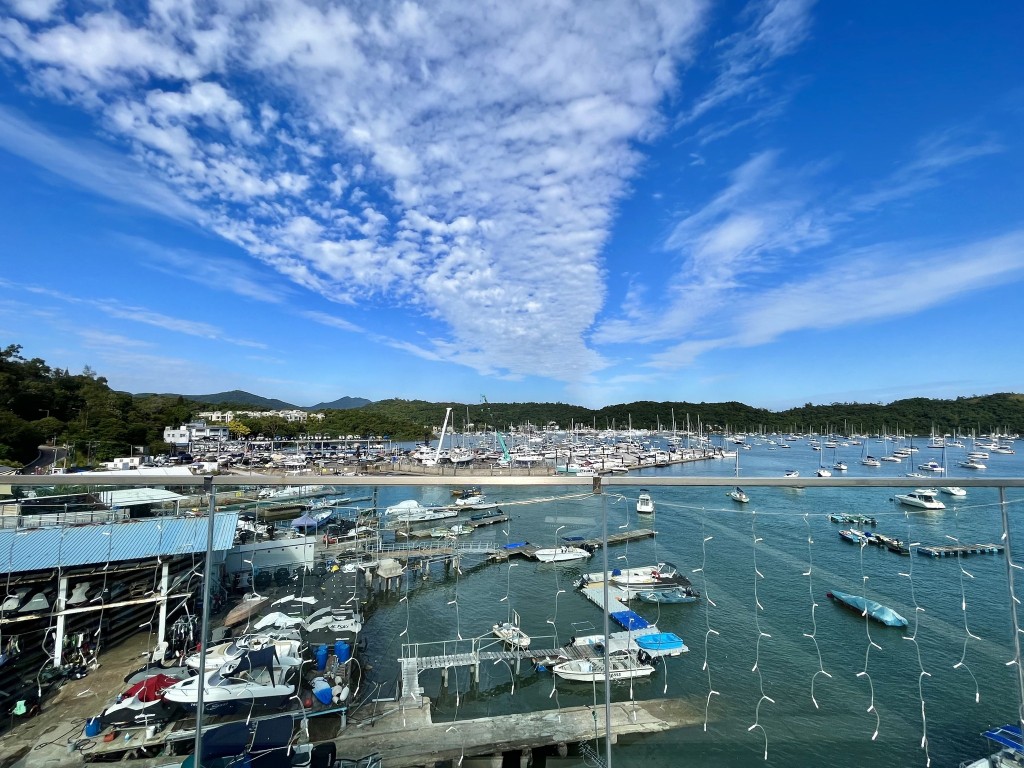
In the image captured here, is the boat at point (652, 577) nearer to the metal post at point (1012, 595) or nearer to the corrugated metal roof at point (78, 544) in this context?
the metal post at point (1012, 595)

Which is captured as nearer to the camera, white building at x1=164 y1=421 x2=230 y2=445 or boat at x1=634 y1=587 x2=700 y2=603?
boat at x1=634 y1=587 x2=700 y2=603

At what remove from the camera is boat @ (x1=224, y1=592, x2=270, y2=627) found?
279 centimetres

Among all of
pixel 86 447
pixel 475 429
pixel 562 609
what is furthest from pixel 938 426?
pixel 86 447

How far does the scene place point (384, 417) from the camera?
140 feet

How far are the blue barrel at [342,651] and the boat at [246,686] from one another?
665 mm

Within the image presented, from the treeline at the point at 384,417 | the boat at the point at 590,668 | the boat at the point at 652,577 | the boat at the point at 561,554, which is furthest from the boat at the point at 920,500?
the treeline at the point at 384,417

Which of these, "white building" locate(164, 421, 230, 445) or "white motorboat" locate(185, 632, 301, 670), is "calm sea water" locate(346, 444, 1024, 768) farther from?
"white building" locate(164, 421, 230, 445)

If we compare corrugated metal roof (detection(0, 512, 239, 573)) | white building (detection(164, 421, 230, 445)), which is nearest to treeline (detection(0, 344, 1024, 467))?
white building (detection(164, 421, 230, 445))

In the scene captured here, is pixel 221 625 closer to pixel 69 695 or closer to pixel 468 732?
pixel 468 732

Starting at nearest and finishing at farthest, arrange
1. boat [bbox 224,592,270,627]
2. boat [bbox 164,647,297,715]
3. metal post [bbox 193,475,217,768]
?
metal post [bbox 193,475,217,768], boat [bbox 164,647,297,715], boat [bbox 224,592,270,627]

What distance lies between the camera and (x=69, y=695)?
12.4ft

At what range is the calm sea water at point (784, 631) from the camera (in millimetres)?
1881

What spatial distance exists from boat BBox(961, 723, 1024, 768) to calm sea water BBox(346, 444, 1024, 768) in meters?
0.07

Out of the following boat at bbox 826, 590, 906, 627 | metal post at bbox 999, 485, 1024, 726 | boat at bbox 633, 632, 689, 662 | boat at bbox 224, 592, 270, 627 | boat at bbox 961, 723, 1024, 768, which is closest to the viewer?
metal post at bbox 999, 485, 1024, 726
